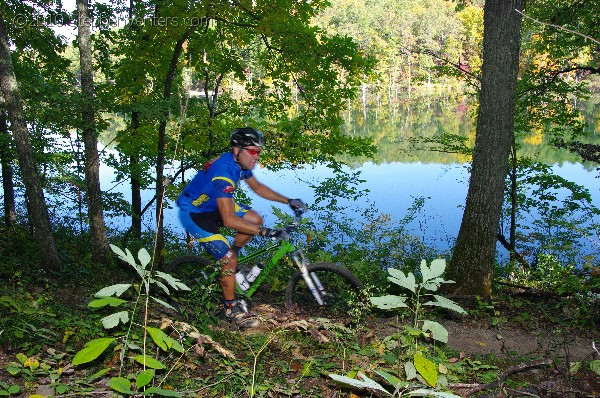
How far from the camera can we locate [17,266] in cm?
712

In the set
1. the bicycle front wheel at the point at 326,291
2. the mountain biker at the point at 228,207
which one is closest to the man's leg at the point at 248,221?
the mountain biker at the point at 228,207

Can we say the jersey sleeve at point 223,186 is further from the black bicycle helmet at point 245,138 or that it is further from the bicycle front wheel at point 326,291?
the bicycle front wheel at point 326,291

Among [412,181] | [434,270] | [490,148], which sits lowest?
[412,181]

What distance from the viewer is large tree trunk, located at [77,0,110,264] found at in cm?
703

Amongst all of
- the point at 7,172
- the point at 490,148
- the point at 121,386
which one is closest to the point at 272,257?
the point at 490,148

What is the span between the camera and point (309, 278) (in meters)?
5.83

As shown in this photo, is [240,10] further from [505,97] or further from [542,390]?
[542,390]

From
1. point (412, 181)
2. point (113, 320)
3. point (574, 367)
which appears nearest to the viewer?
point (113, 320)

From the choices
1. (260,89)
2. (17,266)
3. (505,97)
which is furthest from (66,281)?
(260,89)

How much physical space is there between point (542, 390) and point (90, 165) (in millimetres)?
7227

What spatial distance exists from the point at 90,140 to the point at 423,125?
53442 mm

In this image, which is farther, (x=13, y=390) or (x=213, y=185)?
(x=213, y=185)

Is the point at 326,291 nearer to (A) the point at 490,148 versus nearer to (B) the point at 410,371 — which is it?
(A) the point at 490,148

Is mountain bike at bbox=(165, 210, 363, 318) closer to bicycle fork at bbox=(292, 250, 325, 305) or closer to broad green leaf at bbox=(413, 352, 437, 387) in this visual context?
bicycle fork at bbox=(292, 250, 325, 305)
